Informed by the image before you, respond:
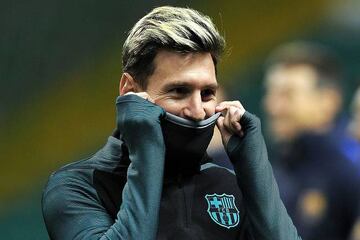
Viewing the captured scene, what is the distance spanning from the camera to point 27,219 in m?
3.34

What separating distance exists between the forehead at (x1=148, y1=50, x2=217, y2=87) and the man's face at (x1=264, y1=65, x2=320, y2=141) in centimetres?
159

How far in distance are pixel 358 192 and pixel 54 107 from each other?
1.20 metres

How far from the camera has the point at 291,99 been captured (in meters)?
3.19

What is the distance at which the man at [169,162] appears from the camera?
5.06ft

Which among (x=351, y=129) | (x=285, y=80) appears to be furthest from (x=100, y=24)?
(x=351, y=129)

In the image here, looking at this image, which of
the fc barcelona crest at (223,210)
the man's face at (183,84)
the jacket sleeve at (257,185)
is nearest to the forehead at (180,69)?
the man's face at (183,84)

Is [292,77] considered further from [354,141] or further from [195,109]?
[195,109]

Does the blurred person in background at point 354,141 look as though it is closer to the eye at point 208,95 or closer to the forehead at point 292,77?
the forehead at point 292,77

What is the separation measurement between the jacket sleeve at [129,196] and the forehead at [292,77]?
165 cm

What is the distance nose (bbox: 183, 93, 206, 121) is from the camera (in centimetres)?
159

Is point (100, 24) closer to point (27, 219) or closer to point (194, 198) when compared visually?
point (27, 219)

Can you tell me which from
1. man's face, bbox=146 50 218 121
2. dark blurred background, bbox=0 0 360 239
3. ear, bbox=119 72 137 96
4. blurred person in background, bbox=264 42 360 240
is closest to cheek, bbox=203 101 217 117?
man's face, bbox=146 50 218 121

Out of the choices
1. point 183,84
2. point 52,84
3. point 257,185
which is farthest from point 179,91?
point 52,84

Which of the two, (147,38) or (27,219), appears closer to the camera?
(147,38)
